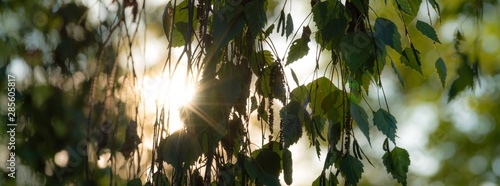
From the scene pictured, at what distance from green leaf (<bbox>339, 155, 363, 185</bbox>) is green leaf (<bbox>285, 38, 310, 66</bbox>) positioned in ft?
0.60

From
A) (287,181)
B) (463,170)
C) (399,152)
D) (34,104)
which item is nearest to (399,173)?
(399,152)

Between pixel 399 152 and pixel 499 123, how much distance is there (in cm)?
318

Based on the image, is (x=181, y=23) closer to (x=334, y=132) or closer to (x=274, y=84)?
(x=274, y=84)

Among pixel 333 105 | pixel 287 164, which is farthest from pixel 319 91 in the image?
pixel 287 164

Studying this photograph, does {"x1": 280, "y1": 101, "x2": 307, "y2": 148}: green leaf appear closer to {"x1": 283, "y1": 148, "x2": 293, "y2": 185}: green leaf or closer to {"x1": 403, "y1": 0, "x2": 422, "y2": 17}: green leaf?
{"x1": 283, "y1": 148, "x2": 293, "y2": 185}: green leaf

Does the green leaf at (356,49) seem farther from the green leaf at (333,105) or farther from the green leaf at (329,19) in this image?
the green leaf at (333,105)

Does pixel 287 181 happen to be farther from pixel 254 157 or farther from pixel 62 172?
pixel 62 172

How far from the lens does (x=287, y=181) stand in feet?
2.16

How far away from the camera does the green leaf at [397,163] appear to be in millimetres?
637

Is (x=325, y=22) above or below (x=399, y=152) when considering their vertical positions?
above

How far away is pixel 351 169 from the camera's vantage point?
0.64 m

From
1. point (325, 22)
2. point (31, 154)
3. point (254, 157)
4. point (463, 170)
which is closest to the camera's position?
point (325, 22)

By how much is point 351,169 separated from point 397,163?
74 millimetres

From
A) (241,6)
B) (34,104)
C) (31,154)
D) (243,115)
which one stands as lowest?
(243,115)
